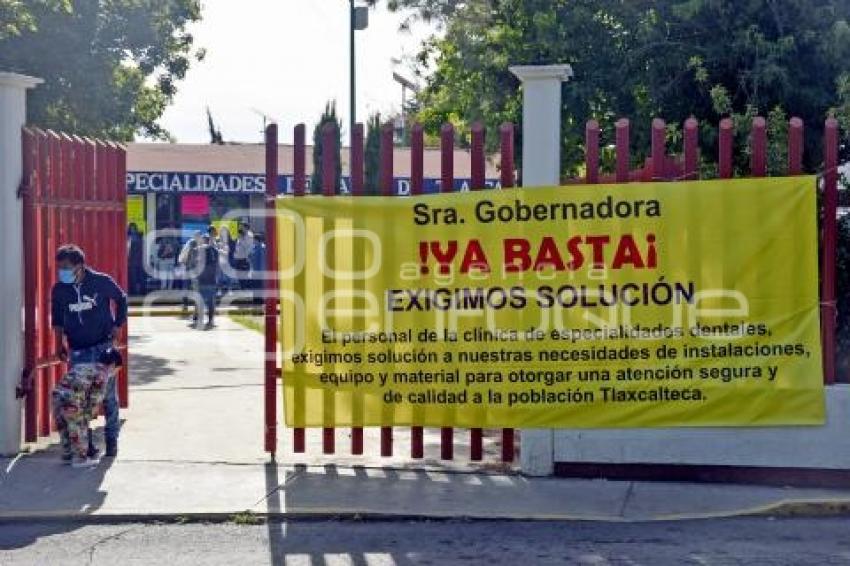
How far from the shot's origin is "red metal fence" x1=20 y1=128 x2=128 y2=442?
33.1ft

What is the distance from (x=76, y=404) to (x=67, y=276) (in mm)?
966

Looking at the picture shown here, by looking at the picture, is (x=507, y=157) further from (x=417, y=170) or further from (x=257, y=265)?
(x=257, y=265)

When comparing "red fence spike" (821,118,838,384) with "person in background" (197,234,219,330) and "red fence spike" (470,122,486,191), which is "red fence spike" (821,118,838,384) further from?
"person in background" (197,234,219,330)

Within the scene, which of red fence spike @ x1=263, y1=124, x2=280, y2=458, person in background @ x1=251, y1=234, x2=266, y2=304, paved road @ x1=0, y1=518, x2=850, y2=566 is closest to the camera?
paved road @ x1=0, y1=518, x2=850, y2=566

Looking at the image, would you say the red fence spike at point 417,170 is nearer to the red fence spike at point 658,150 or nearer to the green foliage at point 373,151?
the red fence spike at point 658,150

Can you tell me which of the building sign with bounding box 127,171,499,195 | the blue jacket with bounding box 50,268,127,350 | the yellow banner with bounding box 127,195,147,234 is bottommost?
the blue jacket with bounding box 50,268,127,350

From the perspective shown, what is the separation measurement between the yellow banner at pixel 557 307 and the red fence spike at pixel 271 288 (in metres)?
0.10

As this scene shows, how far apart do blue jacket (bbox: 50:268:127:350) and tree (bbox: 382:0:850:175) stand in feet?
20.7

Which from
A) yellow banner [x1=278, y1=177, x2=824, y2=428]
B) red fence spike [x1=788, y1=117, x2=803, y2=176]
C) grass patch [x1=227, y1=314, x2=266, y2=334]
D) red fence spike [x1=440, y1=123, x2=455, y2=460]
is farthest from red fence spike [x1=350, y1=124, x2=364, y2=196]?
grass patch [x1=227, y1=314, x2=266, y2=334]

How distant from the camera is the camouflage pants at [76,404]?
31.6 ft

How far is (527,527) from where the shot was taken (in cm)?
811

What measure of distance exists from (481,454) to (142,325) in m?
14.3

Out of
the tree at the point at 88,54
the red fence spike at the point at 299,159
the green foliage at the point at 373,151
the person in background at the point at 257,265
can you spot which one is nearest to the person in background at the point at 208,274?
the tree at the point at 88,54

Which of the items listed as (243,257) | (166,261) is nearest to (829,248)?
(243,257)
